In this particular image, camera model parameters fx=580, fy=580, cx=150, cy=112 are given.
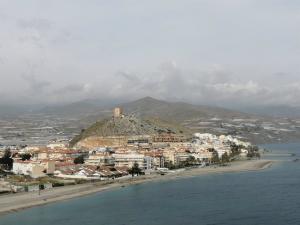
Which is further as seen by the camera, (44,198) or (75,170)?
(75,170)

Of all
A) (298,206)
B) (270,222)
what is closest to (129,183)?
(298,206)

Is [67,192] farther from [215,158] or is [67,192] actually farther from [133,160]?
[215,158]

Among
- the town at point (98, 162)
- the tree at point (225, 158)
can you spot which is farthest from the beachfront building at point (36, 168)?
the tree at point (225, 158)

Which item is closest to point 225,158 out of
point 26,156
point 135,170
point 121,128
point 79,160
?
point 121,128

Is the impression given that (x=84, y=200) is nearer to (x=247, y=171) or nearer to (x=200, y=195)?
(x=200, y=195)

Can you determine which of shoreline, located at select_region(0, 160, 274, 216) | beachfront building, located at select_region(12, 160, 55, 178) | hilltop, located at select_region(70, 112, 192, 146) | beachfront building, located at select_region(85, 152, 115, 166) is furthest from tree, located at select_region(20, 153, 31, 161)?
hilltop, located at select_region(70, 112, 192, 146)

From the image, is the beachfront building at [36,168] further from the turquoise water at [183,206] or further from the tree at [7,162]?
the turquoise water at [183,206]
